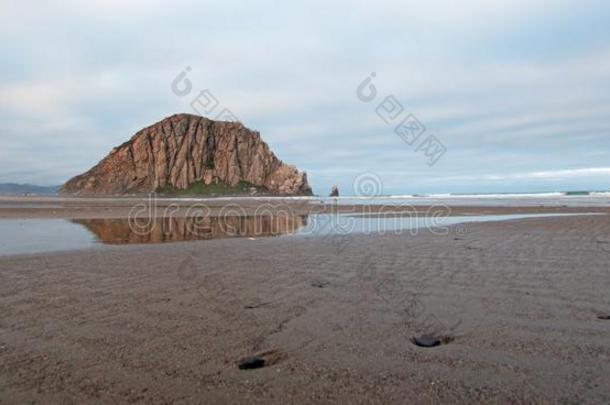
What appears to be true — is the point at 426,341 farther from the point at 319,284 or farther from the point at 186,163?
the point at 186,163

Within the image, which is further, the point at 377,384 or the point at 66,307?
the point at 66,307

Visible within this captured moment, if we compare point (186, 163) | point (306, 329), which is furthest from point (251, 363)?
point (186, 163)

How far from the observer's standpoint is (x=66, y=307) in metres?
6.75

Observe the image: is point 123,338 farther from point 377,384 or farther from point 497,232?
point 497,232

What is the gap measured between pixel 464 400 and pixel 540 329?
239 cm

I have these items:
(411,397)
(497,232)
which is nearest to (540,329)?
(411,397)

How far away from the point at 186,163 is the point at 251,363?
11469cm

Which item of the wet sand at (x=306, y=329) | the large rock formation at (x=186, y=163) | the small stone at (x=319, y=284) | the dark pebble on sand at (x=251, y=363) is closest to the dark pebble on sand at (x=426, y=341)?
the wet sand at (x=306, y=329)

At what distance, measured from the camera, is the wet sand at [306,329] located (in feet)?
13.1

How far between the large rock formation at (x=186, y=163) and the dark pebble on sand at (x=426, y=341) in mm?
103119

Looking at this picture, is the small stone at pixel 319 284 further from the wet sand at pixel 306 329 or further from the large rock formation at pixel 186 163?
the large rock formation at pixel 186 163

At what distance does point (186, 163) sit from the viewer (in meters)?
115

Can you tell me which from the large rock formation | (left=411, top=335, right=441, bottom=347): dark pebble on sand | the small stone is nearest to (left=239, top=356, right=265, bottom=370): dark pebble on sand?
(left=411, top=335, right=441, bottom=347): dark pebble on sand

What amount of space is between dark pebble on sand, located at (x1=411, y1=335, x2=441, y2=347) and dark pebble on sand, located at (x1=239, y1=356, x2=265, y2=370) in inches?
68.7
